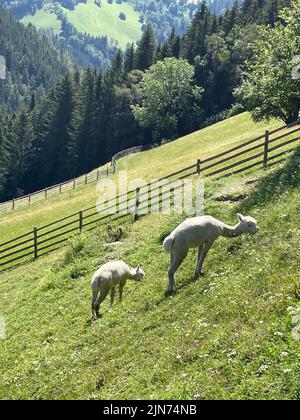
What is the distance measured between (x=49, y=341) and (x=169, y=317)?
4845mm

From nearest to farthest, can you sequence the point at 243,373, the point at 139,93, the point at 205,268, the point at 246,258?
the point at 243,373, the point at 246,258, the point at 205,268, the point at 139,93

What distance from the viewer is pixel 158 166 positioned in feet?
187

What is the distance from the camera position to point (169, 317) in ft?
39.8

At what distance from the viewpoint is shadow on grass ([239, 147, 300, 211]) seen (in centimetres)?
1866

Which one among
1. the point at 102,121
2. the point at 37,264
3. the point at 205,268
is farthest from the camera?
the point at 102,121

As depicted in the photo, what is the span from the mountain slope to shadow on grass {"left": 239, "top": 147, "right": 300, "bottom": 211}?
82 millimetres

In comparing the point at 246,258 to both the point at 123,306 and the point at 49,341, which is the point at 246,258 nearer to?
the point at 123,306

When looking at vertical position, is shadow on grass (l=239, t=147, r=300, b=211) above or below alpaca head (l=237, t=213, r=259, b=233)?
below

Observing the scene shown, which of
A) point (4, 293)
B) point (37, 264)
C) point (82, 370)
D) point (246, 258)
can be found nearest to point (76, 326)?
point (82, 370)

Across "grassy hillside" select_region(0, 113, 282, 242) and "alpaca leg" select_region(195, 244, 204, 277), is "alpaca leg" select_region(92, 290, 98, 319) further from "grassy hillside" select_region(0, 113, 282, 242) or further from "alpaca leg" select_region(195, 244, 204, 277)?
"grassy hillside" select_region(0, 113, 282, 242)

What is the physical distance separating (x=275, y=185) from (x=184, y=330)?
10.7 metres

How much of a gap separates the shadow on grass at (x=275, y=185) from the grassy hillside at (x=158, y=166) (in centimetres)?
2593

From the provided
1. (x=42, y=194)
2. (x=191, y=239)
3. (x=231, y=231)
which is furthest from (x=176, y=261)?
(x=42, y=194)

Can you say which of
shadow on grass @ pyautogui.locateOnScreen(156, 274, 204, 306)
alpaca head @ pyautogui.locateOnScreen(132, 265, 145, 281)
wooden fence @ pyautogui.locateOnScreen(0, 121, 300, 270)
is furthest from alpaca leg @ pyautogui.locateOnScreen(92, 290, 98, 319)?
wooden fence @ pyautogui.locateOnScreen(0, 121, 300, 270)
